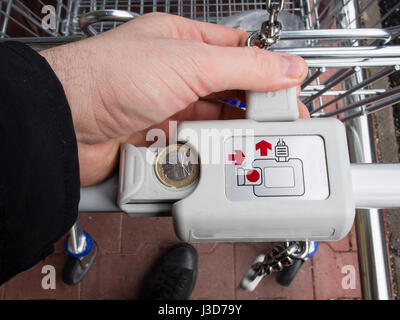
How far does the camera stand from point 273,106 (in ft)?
1.65

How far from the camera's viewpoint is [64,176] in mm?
445

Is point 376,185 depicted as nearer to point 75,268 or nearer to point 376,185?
point 376,185

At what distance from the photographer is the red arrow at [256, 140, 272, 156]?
1.52 ft

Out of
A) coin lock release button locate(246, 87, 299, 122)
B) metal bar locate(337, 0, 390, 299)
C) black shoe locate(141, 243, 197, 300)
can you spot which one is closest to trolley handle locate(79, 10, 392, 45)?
coin lock release button locate(246, 87, 299, 122)

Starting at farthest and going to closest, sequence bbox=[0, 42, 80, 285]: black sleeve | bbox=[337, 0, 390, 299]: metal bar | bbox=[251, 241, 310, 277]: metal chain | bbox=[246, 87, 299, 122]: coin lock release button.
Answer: bbox=[337, 0, 390, 299]: metal bar < bbox=[251, 241, 310, 277]: metal chain < bbox=[246, 87, 299, 122]: coin lock release button < bbox=[0, 42, 80, 285]: black sleeve

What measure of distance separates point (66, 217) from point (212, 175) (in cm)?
22

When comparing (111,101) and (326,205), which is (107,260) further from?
(326,205)

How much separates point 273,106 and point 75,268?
1.13 m

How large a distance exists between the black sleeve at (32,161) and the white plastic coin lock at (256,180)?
0.10 metres

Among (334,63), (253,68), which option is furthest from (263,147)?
(334,63)

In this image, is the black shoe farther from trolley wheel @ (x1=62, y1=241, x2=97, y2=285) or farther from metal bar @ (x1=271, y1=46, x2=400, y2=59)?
metal bar @ (x1=271, y1=46, x2=400, y2=59)

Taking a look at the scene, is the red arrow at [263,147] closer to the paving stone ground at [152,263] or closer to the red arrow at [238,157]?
the red arrow at [238,157]

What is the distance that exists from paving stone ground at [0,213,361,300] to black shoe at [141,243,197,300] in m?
0.03

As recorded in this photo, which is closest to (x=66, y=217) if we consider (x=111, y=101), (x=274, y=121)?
(x=111, y=101)
